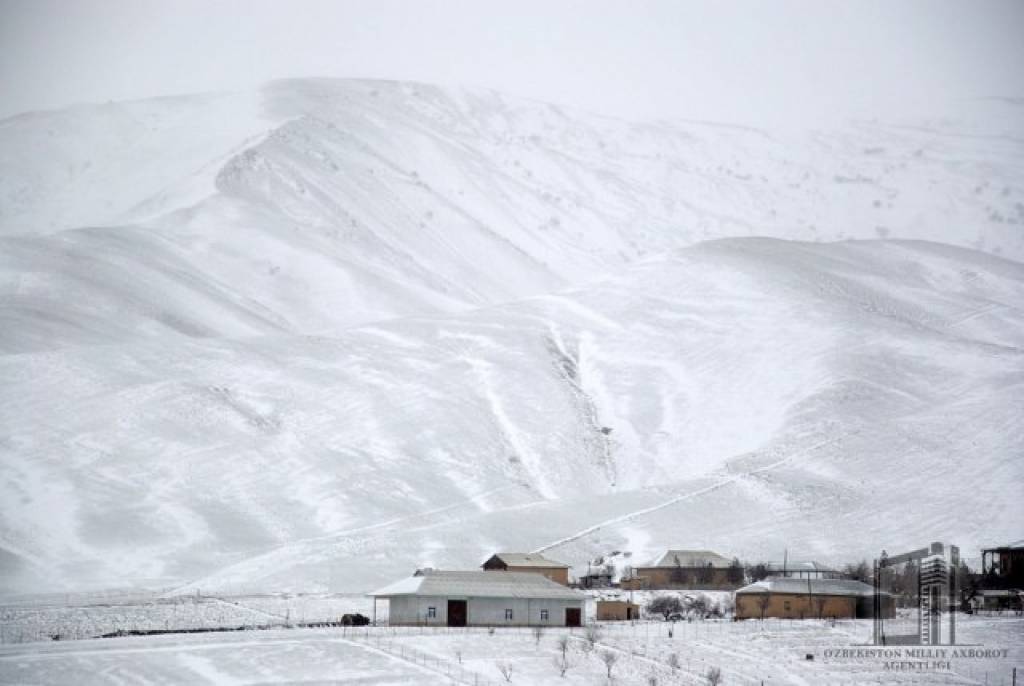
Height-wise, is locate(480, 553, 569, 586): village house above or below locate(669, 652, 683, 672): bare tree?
above

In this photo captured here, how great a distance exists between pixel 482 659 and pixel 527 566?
105 feet

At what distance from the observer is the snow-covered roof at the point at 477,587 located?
77562mm

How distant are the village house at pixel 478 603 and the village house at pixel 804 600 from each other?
11.9 m

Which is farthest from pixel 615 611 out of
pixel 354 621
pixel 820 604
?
pixel 354 621

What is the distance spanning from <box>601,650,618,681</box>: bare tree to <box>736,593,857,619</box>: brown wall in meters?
20.8

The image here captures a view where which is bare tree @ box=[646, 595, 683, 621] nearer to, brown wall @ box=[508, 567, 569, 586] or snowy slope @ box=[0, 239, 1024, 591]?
brown wall @ box=[508, 567, 569, 586]

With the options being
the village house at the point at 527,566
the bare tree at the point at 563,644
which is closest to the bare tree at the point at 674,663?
the bare tree at the point at 563,644

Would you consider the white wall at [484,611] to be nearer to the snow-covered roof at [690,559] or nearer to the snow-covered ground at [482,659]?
the snow-covered ground at [482,659]

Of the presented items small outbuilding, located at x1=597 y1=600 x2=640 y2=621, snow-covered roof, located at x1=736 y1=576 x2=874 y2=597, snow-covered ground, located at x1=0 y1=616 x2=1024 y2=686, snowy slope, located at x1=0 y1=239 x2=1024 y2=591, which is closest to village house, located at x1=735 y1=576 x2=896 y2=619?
snow-covered roof, located at x1=736 y1=576 x2=874 y2=597

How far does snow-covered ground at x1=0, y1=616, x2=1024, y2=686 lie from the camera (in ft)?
200

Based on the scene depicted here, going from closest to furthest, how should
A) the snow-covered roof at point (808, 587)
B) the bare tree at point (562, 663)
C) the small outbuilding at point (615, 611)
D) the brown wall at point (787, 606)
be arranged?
the bare tree at point (562, 663) < the small outbuilding at point (615, 611) < the brown wall at point (787, 606) < the snow-covered roof at point (808, 587)

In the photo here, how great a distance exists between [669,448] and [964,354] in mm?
39879

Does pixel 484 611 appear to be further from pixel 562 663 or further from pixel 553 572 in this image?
pixel 553 572

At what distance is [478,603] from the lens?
77.8 m
